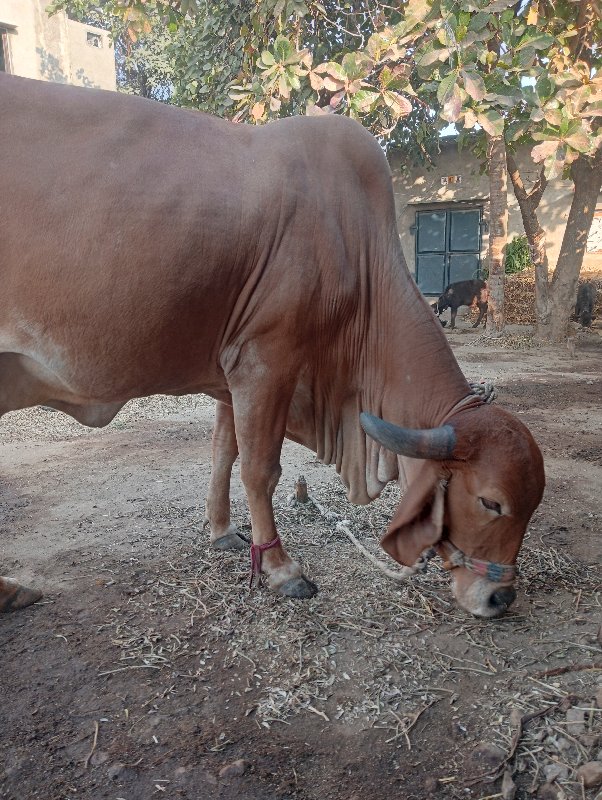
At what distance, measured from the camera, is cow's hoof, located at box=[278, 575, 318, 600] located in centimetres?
319

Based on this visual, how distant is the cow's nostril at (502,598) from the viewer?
9.34 ft

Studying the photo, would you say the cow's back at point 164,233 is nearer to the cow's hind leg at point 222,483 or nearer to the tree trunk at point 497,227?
the cow's hind leg at point 222,483

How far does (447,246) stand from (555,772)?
1635 centimetres

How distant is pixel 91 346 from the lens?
2717 millimetres

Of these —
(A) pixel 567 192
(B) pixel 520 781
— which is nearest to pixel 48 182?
(B) pixel 520 781

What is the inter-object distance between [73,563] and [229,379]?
4.56ft

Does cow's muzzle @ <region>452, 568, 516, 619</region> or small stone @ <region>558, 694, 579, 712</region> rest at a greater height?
cow's muzzle @ <region>452, 568, 516, 619</region>

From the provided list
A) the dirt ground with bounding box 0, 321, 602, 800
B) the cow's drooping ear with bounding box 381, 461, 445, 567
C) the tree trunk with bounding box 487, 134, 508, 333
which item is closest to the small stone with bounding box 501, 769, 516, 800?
the dirt ground with bounding box 0, 321, 602, 800

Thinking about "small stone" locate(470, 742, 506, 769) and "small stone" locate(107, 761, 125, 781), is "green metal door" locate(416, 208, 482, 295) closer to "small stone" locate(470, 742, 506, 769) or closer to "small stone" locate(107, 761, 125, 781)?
"small stone" locate(470, 742, 506, 769)

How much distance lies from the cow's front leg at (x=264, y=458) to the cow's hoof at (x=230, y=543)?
43cm

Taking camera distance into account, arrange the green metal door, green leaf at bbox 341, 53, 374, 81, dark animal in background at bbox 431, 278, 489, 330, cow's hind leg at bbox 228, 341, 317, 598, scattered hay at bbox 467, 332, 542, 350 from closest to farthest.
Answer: cow's hind leg at bbox 228, 341, 317, 598 < green leaf at bbox 341, 53, 374, 81 < scattered hay at bbox 467, 332, 542, 350 < dark animal in background at bbox 431, 278, 489, 330 < the green metal door

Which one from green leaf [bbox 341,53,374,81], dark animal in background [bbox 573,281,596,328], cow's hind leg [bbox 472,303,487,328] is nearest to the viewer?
green leaf [bbox 341,53,374,81]

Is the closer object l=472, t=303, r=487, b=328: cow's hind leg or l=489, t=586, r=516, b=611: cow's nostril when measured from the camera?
l=489, t=586, r=516, b=611: cow's nostril

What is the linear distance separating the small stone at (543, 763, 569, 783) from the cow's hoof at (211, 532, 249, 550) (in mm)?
1877
